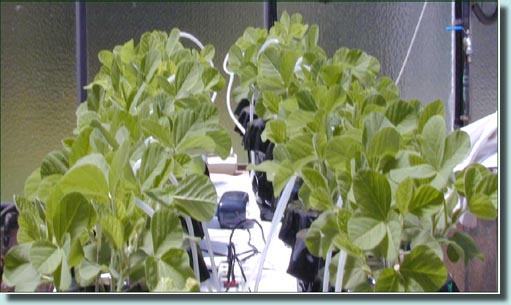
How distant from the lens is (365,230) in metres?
0.25

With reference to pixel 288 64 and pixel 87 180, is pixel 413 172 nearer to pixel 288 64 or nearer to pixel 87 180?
pixel 87 180

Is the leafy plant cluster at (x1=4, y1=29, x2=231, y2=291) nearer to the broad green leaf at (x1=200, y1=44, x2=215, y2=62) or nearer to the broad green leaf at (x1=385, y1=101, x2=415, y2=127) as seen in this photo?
the broad green leaf at (x1=385, y1=101, x2=415, y2=127)

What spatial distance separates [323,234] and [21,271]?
13cm

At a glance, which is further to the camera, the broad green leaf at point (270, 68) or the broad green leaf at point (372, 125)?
the broad green leaf at point (270, 68)

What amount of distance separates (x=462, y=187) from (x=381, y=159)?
0.04 metres

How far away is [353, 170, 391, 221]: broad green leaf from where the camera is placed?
0.81 feet

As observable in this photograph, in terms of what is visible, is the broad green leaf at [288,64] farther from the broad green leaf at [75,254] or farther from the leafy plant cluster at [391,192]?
the broad green leaf at [75,254]

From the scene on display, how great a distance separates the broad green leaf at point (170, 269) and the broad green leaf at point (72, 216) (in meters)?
0.03

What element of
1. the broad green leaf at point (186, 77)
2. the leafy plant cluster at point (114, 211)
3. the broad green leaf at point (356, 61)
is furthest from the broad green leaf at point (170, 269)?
the broad green leaf at point (356, 61)

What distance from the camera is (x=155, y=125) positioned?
0.33m

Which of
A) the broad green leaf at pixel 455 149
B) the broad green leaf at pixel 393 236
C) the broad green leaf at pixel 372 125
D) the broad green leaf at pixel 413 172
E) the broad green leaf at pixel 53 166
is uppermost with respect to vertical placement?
the broad green leaf at pixel 372 125

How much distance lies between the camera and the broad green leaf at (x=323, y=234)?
0.91 feet

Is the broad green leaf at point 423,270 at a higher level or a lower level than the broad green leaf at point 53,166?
lower

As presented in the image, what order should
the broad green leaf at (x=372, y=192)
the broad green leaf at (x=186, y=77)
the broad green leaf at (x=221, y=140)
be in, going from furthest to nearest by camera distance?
the broad green leaf at (x=186, y=77) < the broad green leaf at (x=221, y=140) < the broad green leaf at (x=372, y=192)
